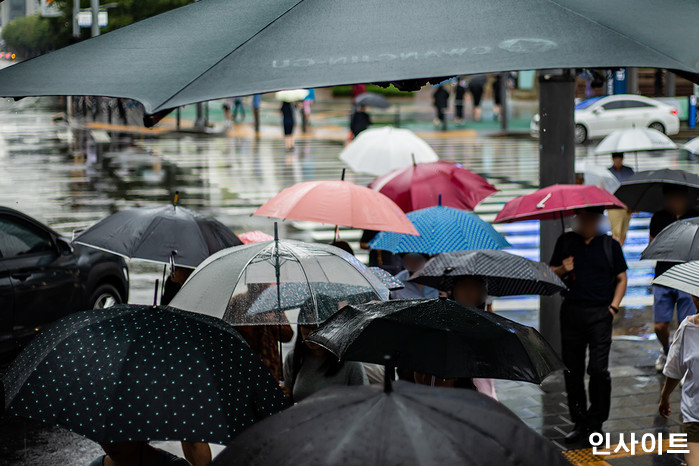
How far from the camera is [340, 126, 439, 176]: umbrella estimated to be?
11.7 metres

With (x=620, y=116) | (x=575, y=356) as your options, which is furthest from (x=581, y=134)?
(x=575, y=356)

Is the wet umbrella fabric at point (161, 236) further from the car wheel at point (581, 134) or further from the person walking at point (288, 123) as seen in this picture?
the car wheel at point (581, 134)

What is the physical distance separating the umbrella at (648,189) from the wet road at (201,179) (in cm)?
191

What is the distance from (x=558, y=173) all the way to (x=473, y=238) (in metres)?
2.17

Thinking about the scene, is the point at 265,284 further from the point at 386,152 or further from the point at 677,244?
the point at 386,152

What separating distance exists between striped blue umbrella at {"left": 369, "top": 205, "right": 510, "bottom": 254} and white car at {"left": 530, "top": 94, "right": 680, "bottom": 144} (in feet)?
94.1

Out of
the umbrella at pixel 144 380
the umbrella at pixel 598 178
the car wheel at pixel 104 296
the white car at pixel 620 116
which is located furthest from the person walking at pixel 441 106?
the umbrella at pixel 144 380

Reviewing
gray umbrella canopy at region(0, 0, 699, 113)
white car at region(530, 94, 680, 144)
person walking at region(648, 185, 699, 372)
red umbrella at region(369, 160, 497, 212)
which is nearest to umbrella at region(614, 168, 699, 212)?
person walking at region(648, 185, 699, 372)

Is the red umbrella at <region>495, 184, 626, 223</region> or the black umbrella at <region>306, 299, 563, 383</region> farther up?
the red umbrella at <region>495, 184, 626, 223</region>

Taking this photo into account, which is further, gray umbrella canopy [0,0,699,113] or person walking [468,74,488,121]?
person walking [468,74,488,121]

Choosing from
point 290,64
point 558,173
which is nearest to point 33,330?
point 558,173

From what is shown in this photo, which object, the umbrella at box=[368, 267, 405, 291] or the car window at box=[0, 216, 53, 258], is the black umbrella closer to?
the umbrella at box=[368, 267, 405, 291]

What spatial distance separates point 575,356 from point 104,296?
5.58 m

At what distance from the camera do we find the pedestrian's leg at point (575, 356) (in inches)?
291
